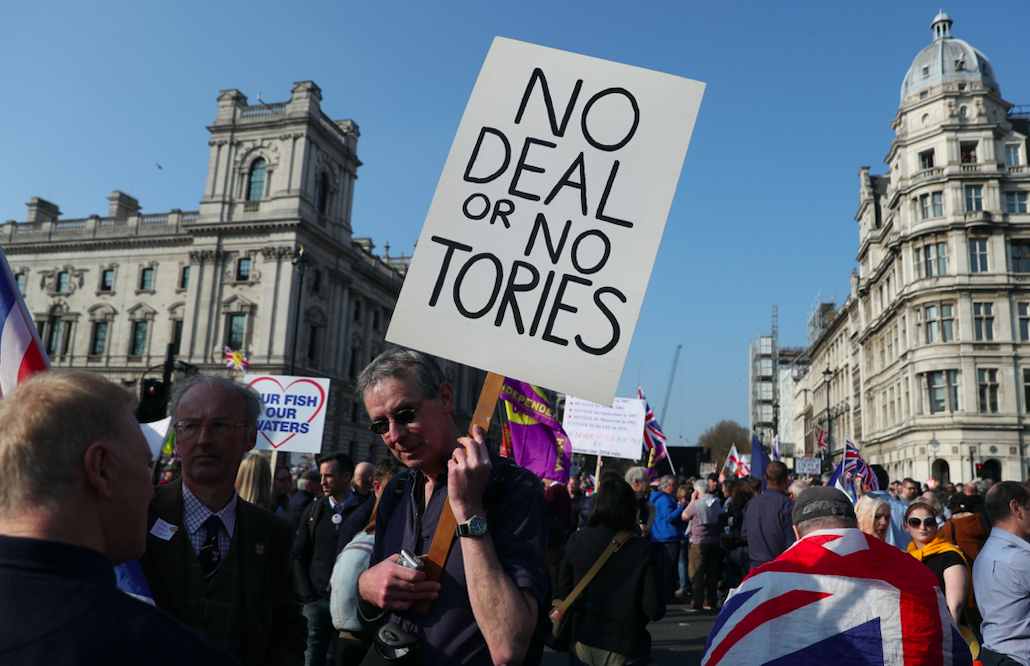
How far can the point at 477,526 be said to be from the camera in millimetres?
2033

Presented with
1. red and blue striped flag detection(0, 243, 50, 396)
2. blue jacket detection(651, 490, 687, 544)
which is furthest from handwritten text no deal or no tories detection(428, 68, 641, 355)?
blue jacket detection(651, 490, 687, 544)

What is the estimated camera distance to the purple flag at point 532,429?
10055 millimetres

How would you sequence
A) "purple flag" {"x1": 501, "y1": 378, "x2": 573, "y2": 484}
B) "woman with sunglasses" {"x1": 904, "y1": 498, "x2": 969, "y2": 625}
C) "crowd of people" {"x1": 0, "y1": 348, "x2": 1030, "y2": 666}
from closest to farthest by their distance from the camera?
"crowd of people" {"x1": 0, "y1": 348, "x2": 1030, "y2": 666} < "woman with sunglasses" {"x1": 904, "y1": 498, "x2": 969, "y2": 625} < "purple flag" {"x1": 501, "y1": 378, "x2": 573, "y2": 484}

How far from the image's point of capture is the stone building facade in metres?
45.7

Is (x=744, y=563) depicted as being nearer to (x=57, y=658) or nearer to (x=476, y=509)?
(x=476, y=509)

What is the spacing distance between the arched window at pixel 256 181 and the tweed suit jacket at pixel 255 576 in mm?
48276

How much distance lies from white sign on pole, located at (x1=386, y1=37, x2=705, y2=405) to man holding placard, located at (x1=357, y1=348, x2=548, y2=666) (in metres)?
0.20

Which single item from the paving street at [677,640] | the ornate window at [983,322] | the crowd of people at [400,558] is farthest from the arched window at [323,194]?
the crowd of people at [400,558]

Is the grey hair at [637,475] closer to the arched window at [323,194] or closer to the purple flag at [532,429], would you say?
the purple flag at [532,429]

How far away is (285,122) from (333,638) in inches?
1794

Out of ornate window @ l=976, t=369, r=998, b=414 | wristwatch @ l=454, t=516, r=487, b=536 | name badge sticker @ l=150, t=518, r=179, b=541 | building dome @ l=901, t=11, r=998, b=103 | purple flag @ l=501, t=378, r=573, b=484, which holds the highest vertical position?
building dome @ l=901, t=11, r=998, b=103

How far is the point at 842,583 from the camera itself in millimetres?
2535

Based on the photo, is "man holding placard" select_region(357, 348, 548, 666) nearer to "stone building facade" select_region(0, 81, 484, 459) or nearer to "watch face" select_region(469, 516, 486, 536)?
"watch face" select_region(469, 516, 486, 536)

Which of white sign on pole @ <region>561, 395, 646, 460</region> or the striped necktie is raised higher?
white sign on pole @ <region>561, 395, 646, 460</region>
